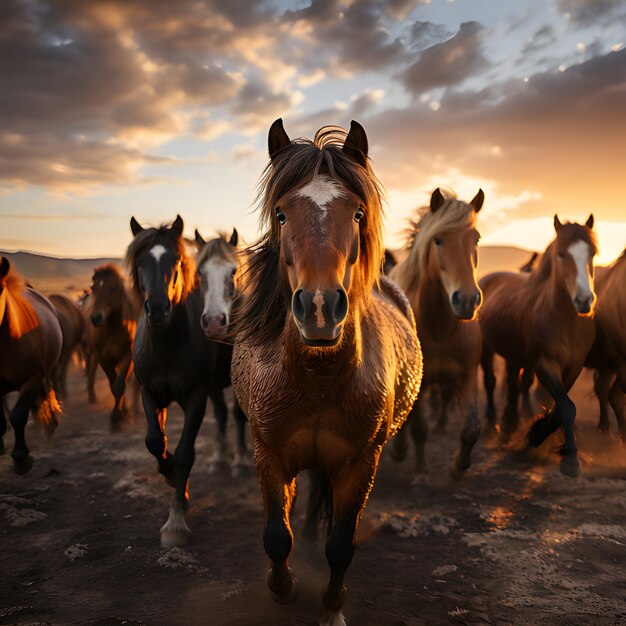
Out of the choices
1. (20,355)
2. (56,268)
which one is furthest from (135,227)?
(56,268)

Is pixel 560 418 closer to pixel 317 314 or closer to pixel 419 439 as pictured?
pixel 419 439

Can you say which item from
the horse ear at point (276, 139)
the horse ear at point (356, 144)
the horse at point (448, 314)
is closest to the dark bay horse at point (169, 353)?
the horse ear at point (276, 139)

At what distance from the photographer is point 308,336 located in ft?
5.17

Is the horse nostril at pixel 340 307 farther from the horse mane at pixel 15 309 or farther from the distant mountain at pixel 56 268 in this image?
the distant mountain at pixel 56 268

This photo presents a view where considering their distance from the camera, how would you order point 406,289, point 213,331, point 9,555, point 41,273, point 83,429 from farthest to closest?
point 41,273 < point 83,429 < point 406,289 < point 213,331 < point 9,555

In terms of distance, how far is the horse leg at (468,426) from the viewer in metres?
4.43

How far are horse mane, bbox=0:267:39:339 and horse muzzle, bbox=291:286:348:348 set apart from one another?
3.98m

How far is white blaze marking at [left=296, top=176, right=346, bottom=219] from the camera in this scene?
6.08 ft

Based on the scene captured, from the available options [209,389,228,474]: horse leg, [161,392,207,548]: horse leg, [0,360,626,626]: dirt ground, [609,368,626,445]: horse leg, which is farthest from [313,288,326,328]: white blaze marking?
[609,368,626,445]: horse leg

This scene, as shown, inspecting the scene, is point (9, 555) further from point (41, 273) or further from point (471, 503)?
point (41, 273)

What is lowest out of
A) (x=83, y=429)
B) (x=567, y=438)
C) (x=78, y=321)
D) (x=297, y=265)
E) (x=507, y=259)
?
(x=83, y=429)

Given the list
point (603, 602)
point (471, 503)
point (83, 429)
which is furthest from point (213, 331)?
point (83, 429)

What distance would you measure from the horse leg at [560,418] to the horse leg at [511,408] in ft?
3.95

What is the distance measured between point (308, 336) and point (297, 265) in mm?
315
